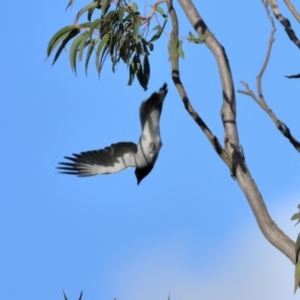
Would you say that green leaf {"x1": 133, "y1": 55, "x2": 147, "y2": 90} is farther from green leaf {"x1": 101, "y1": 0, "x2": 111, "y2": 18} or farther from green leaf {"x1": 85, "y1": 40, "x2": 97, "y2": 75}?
green leaf {"x1": 101, "y1": 0, "x2": 111, "y2": 18}

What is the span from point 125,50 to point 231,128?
801 millimetres

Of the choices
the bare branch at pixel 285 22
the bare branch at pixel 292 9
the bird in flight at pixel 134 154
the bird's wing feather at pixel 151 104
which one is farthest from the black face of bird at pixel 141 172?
the bare branch at pixel 292 9

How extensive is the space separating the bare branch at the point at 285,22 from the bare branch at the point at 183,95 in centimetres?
50

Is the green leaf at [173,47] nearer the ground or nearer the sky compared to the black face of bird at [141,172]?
nearer the ground

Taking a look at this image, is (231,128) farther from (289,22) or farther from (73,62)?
(73,62)

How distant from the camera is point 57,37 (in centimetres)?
491

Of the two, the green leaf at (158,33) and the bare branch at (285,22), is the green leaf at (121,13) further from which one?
the bare branch at (285,22)

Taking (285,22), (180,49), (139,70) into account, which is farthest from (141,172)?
(285,22)

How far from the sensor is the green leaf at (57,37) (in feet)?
16.0

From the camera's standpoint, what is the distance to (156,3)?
Answer: 4809mm

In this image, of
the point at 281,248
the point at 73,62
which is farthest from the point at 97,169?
the point at 281,248

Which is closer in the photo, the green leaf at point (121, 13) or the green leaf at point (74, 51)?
the green leaf at point (121, 13)

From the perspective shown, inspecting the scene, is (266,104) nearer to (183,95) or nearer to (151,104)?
(183,95)

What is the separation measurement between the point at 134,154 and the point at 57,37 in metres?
1.47
